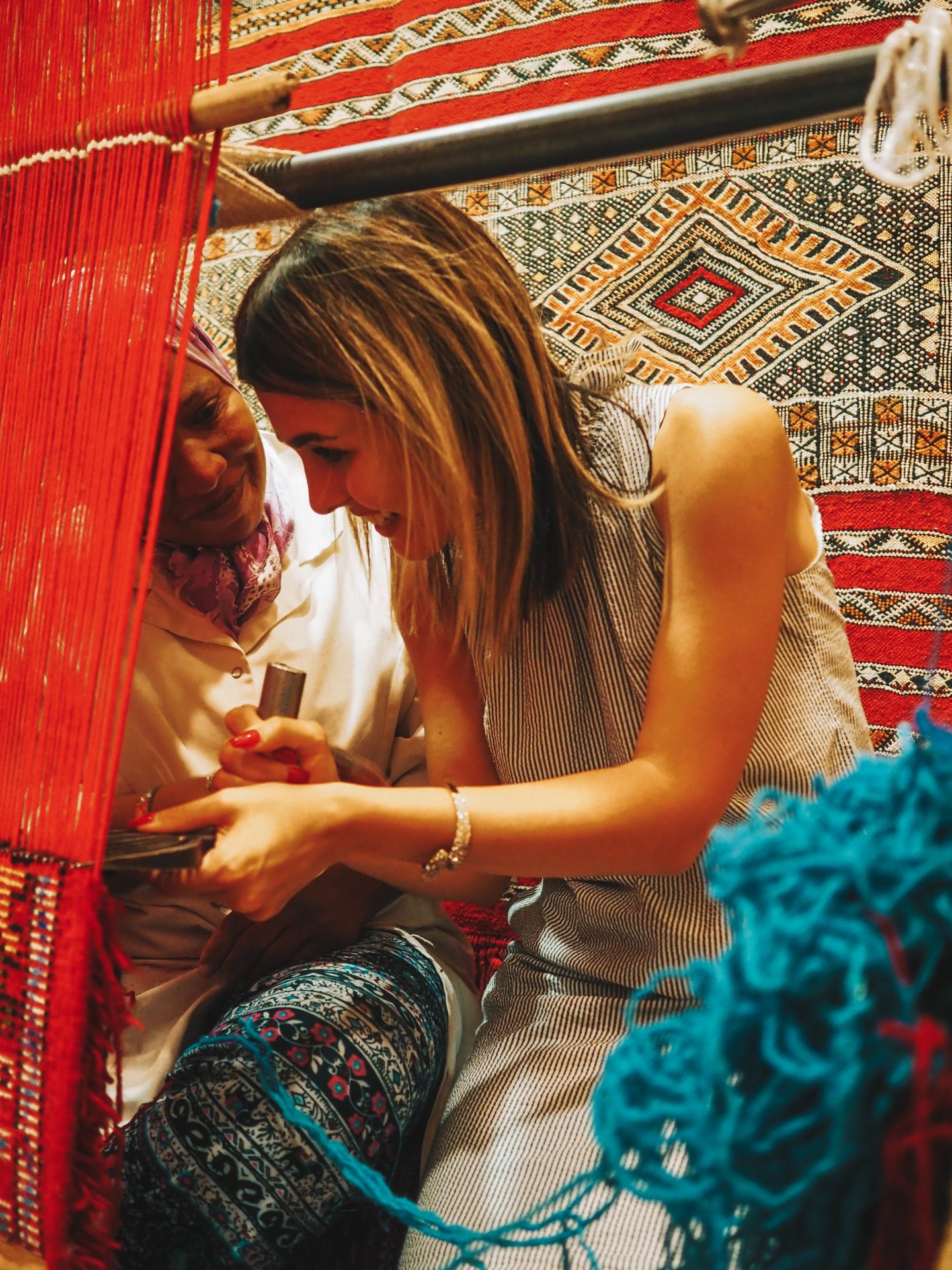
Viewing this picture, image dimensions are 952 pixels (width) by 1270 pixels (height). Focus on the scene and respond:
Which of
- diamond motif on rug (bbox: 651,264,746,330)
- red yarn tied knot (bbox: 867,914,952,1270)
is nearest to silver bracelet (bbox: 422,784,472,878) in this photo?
red yarn tied knot (bbox: 867,914,952,1270)

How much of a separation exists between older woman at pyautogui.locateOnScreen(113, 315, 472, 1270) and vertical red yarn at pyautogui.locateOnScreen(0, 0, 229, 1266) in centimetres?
24

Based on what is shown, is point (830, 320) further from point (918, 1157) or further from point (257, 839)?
point (918, 1157)

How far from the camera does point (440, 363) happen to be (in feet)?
3.22

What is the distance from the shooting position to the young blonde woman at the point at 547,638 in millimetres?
939

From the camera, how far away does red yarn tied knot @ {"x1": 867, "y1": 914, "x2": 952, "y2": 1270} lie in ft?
1.57

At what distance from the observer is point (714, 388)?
1.00m

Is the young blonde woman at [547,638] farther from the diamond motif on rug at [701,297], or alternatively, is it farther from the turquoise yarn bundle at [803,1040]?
the diamond motif on rug at [701,297]

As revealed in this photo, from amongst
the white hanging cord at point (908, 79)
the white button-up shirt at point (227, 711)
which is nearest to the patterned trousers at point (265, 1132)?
the white button-up shirt at point (227, 711)

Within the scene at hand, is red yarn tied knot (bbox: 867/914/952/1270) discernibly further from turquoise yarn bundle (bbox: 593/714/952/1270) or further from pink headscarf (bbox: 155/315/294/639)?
pink headscarf (bbox: 155/315/294/639)

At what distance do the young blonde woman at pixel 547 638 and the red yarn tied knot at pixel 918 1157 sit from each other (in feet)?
1.41

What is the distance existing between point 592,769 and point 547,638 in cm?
14

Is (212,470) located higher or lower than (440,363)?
lower

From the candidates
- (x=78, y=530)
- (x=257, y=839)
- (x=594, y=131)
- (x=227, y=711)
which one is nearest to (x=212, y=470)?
(x=227, y=711)

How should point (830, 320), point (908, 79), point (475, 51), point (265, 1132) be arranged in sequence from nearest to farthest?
1. point (908, 79)
2. point (265, 1132)
3. point (830, 320)
4. point (475, 51)
